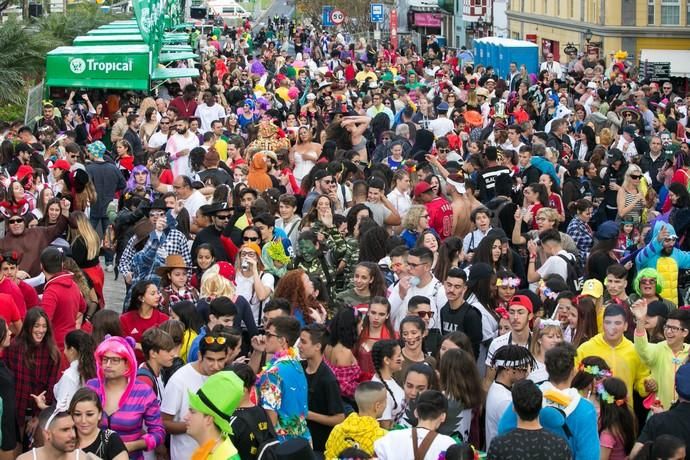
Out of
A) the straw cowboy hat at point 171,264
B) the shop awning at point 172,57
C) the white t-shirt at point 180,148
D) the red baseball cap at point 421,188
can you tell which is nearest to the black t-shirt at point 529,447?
the straw cowboy hat at point 171,264

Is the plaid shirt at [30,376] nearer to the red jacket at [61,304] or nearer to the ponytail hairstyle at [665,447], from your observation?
the red jacket at [61,304]

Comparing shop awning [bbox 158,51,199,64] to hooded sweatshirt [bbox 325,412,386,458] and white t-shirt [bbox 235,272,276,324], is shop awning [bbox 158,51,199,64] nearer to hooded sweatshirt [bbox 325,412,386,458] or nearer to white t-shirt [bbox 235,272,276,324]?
white t-shirt [bbox 235,272,276,324]

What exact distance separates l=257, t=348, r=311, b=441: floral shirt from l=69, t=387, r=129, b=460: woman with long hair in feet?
3.34

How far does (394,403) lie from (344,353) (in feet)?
3.36

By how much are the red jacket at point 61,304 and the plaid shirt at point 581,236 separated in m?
5.49

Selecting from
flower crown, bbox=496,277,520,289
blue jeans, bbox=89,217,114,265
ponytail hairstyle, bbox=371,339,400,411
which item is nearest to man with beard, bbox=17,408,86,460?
ponytail hairstyle, bbox=371,339,400,411

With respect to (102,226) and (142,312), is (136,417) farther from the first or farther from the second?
(102,226)

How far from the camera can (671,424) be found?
8.41 metres

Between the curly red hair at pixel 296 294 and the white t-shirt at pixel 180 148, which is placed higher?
the white t-shirt at pixel 180 148

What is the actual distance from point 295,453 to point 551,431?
4.55 ft

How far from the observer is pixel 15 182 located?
604 inches

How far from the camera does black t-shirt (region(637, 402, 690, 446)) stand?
8.39 metres

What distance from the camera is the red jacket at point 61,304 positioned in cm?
1131

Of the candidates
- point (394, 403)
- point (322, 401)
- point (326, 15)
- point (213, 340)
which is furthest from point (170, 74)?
point (326, 15)
